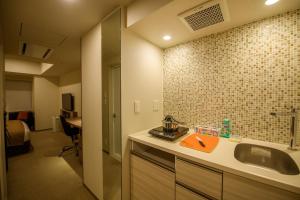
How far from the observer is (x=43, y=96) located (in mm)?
5109

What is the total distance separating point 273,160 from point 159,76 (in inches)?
57.2

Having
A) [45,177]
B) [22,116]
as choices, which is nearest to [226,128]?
[45,177]

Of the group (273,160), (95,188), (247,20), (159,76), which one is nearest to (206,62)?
(247,20)

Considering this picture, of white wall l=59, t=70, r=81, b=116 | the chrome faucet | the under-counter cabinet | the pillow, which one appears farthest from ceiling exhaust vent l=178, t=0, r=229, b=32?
the pillow

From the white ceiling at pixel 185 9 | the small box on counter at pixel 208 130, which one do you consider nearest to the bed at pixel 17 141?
the white ceiling at pixel 185 9

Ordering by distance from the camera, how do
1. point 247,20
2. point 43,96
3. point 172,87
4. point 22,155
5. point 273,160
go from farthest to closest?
point 43,96 → point 22,155 → point 172,87 → point 247,20 → point 273,160

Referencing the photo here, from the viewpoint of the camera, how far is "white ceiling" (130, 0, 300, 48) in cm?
99

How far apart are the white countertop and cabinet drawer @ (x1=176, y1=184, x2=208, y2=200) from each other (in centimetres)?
25

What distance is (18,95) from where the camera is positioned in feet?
17.0

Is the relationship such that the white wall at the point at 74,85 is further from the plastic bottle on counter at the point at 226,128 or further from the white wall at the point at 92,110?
the plastic bottle on counter at the point at 226,128

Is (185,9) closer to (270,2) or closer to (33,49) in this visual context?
(270,2)

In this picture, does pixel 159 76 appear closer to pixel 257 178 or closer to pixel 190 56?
pixel 190 56

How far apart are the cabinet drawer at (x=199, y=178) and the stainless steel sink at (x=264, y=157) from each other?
0.27 metres

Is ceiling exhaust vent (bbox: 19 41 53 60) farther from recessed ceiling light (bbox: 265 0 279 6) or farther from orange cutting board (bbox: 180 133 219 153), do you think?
recessed ceiling light (bbox: 265 0 279 6)
